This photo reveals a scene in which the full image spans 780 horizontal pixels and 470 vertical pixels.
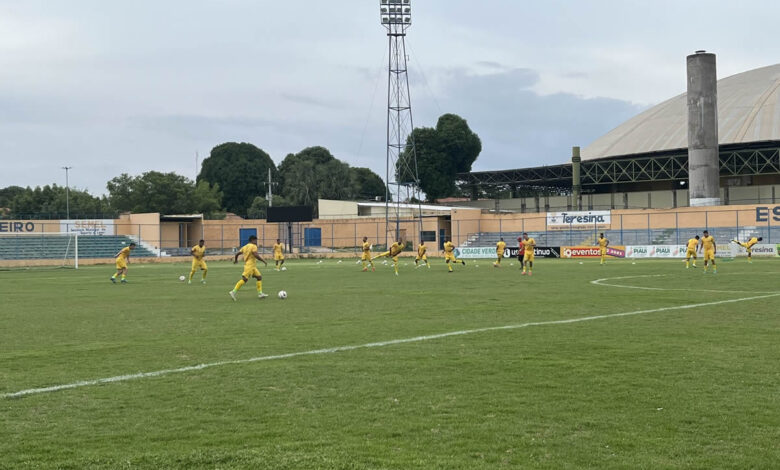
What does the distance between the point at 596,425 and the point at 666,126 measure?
92156mm

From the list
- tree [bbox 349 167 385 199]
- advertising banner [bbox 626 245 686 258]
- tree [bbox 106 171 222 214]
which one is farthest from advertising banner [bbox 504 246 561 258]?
tree [bbox 349 167 385 199]

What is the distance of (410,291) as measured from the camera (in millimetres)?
25828

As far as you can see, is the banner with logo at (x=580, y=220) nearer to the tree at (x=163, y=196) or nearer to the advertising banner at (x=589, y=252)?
Answer: the advertising banner at (x=589, y=252)

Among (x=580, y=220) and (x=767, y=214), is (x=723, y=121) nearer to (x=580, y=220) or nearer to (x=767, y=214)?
(x=767, y=214)

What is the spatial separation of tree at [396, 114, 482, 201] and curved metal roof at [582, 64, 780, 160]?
20084 mm

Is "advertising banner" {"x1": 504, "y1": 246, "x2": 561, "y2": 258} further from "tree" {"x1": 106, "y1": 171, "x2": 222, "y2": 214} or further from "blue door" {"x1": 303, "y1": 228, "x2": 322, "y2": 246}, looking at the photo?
"tree" {"x1": 106, "y1": 171, "x2": 222, "y2": 214}

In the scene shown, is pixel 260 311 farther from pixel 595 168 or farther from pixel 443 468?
pixel 595 168

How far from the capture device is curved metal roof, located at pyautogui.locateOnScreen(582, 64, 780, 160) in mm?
82812

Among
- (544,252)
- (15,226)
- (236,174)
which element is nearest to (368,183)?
(236,174)

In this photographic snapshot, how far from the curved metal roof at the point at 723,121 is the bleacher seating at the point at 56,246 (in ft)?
179

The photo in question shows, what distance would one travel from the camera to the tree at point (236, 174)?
13062 centimetres

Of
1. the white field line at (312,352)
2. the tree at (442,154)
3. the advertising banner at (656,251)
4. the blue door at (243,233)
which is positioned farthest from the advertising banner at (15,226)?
the white field line at (312,352)

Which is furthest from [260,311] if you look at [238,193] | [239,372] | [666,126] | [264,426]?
[238,193]

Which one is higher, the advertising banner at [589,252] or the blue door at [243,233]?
the blue door at [243,233]
